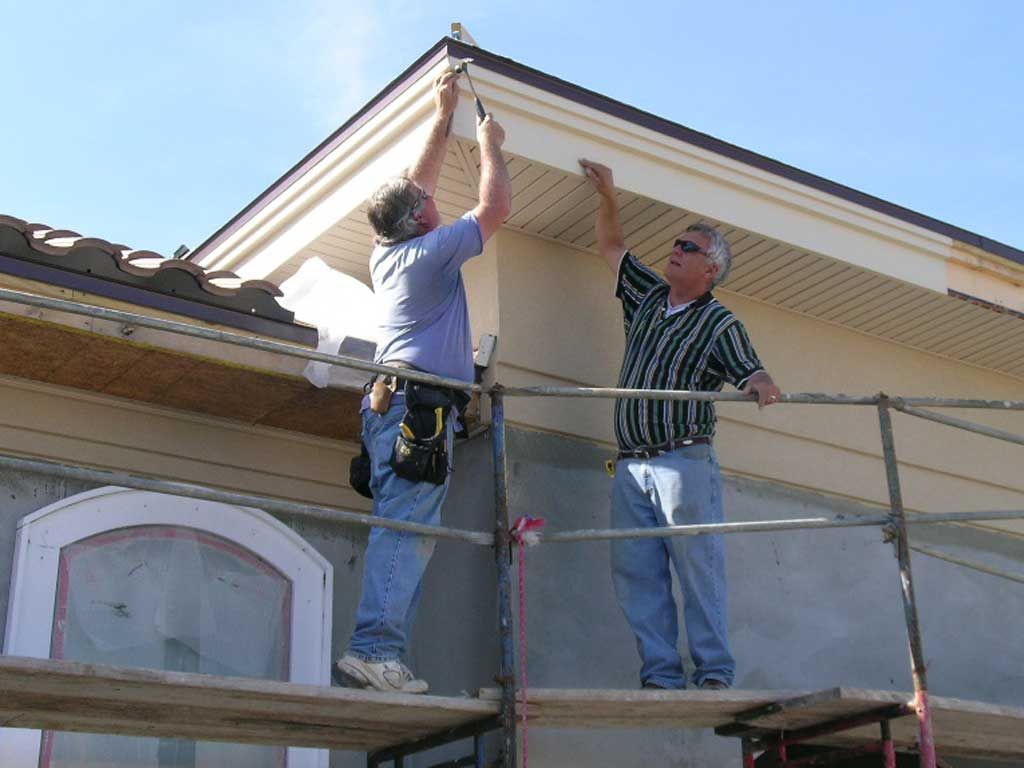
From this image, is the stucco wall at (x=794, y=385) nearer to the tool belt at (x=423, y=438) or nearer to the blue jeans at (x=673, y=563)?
the blue jeans at (x=673, y=563)

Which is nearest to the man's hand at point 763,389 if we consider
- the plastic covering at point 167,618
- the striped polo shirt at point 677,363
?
the striped polo shirt at point 677,363

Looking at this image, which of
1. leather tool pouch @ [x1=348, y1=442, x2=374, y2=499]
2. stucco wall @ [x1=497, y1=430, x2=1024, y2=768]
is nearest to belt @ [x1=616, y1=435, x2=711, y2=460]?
stucco wall @ [x1=497, y1=430, x2=1024, y2=768]

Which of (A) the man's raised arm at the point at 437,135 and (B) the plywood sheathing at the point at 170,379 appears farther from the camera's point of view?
(A) the man's raised arm at the point at 437,135

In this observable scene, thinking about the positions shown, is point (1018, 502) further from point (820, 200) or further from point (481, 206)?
point (481, 206)

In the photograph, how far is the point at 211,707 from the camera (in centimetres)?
561

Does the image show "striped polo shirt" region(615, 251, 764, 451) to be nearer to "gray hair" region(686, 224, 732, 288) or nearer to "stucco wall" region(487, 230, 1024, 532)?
"gray hair" region(686, 224, 732, 288)

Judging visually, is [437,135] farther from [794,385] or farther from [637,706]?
[794,385]

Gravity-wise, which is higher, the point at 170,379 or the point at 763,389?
the point at 170,379

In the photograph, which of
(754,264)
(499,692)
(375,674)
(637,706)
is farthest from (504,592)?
(754,264)

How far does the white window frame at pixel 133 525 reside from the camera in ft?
21.2

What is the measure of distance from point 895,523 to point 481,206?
2.17 meters

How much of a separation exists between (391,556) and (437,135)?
1980mm

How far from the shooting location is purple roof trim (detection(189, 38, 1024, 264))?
7.14 m

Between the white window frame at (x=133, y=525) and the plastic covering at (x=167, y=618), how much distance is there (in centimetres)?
4
